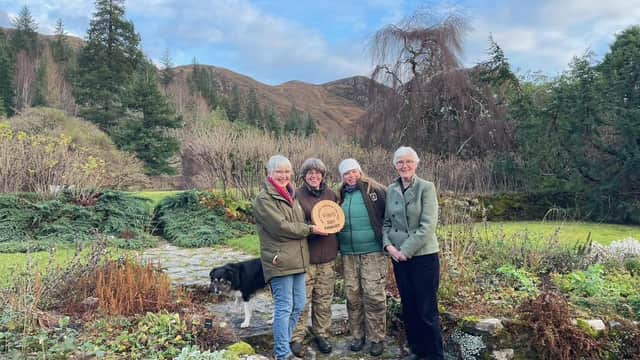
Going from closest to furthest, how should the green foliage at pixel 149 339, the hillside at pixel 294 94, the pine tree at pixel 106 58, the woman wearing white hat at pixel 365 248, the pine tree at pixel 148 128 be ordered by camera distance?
the green foliage at pixel 149 339 < the woman wearing white hat at pixel 365 248 < the hillside at pixel 294 94 < the pine tree at pixel 148 128 < the pine tree at pixel 106 58

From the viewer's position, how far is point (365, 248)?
3.95m

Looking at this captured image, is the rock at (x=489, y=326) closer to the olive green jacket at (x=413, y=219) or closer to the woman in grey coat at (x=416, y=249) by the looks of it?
the woman in grey coat at (x=416, y=249)

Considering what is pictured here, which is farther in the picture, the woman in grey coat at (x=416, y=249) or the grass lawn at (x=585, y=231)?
the grass lawn at (x=585, y=231)

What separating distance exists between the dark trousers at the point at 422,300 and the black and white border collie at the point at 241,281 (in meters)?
1.49

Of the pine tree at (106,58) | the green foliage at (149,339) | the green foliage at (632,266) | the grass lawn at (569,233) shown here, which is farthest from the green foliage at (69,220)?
the pine tree at (106,58)

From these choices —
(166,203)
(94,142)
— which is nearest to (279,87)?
(94,142)

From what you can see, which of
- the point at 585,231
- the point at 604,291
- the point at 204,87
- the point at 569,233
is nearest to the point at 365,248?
the point at 604,291

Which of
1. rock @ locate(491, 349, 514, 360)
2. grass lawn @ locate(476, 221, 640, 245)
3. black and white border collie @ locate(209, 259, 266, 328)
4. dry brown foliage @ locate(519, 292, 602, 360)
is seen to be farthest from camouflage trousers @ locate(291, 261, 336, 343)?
grass lawn @ locate(476, 221, 640, 245)

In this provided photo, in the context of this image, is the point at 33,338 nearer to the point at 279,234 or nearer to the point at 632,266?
the point at 279,234

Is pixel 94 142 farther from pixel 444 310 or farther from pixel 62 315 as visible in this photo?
pixel 444 310

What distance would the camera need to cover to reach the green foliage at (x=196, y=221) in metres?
9.60

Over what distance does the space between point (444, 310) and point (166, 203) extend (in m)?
8.83

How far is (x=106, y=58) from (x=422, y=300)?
38.4 meters

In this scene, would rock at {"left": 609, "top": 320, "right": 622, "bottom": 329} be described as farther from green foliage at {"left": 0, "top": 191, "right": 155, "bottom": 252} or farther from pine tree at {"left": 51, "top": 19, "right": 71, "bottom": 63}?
pine tree at {"left": 51, "top": 19, "right": 71, "bottom": 63}
